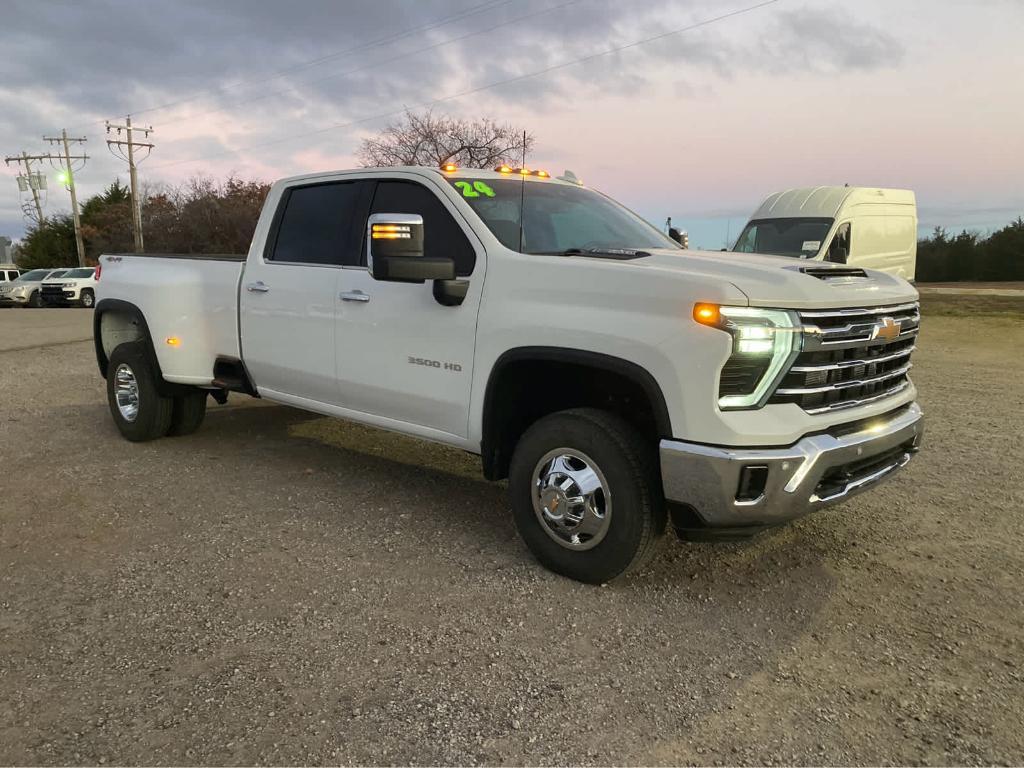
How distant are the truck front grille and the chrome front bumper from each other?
18 cm

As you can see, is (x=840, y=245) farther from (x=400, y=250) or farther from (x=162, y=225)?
(x=162, y=225)

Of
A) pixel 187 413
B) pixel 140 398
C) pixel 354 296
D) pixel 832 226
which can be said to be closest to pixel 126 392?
pixel 140 398

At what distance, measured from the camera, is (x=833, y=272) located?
3455 mm

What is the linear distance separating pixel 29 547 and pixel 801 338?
400cm

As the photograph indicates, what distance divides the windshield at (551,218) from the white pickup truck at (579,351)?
0.6 inches

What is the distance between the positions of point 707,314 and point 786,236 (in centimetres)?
1162

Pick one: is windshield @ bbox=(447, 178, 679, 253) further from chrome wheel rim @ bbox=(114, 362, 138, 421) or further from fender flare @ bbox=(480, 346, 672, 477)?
chrome wheel rim @ bbox=(114, 362, 138, 421)

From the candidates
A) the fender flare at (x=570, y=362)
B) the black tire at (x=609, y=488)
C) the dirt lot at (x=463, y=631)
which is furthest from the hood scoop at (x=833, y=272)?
the dirt lot at (x=463, y=631)

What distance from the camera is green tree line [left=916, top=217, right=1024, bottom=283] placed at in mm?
40656

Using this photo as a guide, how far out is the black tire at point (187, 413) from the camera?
626cm

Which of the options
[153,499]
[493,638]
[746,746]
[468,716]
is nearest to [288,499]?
[153,499]

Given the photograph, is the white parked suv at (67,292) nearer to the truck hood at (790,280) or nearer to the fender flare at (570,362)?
the fender flare at (570,362)

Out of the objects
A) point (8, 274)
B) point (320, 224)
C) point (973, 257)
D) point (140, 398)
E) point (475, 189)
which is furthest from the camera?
point (973, 257)

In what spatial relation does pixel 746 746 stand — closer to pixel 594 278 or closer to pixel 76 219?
pixel 594 278
